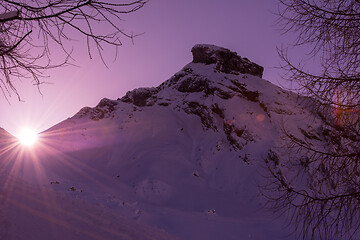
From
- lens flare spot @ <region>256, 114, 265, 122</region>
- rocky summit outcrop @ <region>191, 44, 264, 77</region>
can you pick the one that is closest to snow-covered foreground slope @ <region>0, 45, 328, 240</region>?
rocky summit outcrop @ <region>191, 44, 264, 77</region>

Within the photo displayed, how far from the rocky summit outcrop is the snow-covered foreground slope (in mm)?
124

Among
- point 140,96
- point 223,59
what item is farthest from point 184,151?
point 223,59

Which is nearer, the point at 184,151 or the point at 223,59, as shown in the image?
the point at 184,151

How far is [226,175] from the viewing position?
20844mm

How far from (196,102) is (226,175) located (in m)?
9.93

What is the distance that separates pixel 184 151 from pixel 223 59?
15.0 meters

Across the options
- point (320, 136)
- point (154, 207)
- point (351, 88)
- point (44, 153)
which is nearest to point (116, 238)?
point (351, 88)

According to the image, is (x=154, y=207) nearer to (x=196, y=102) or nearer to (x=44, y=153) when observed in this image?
(x=44, y=153)

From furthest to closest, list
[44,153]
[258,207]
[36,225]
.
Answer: [44,153]
[258,207]
[36,225]

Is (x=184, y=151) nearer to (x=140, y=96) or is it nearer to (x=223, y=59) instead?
(x=140, y=96)

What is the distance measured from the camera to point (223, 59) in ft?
112

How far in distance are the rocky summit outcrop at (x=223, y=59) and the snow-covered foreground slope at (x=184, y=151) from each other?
124 mm

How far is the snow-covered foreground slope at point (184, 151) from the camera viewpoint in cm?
1484

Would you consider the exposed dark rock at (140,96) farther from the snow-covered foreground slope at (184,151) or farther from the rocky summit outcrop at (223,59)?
the rocky summit outcrop at (223,59)
